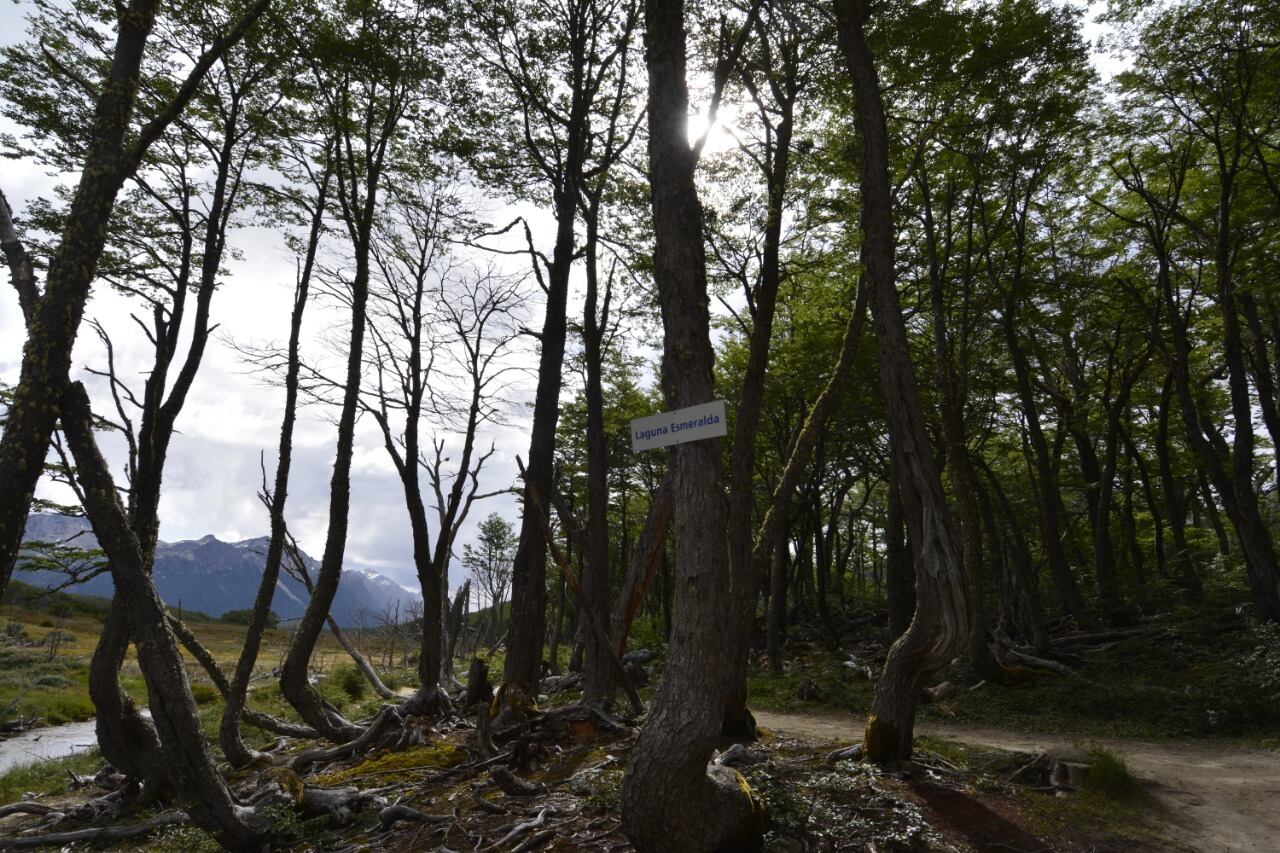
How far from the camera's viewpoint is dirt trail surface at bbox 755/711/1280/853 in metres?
5.37

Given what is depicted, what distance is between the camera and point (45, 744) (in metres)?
16.1

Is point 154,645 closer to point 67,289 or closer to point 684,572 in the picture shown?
point 67,289

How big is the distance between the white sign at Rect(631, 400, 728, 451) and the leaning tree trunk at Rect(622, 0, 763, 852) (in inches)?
8.0

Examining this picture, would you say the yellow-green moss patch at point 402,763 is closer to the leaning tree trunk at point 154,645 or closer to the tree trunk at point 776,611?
the leaning tree trunk at point 154,645

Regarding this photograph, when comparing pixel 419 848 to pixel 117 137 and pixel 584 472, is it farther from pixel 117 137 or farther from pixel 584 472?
pixel 584 472


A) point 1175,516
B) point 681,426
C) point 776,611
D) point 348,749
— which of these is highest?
point 1175,516

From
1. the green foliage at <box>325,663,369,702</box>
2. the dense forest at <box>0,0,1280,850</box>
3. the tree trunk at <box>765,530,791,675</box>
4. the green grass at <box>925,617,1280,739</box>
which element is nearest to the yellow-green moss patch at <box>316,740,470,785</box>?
the dense forest at <box>0,0,1280,850</box>

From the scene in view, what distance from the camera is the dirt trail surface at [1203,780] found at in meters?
5.37

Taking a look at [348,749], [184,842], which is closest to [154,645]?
[184,842]

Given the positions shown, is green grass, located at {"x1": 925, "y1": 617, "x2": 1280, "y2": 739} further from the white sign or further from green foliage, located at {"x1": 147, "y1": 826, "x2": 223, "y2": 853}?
green foliage, located at {"x1": 147, "y1": 826, "x2": 223, "y2": 853}

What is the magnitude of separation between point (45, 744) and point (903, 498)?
67.2 ft

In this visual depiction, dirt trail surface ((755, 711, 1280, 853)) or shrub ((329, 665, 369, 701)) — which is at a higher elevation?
dirt trail surface ((755, 711, 1280, 853))

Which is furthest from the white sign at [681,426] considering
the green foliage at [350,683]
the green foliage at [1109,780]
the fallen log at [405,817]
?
the green foliage at [350,683]

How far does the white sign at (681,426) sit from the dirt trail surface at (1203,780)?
4.92 meters
